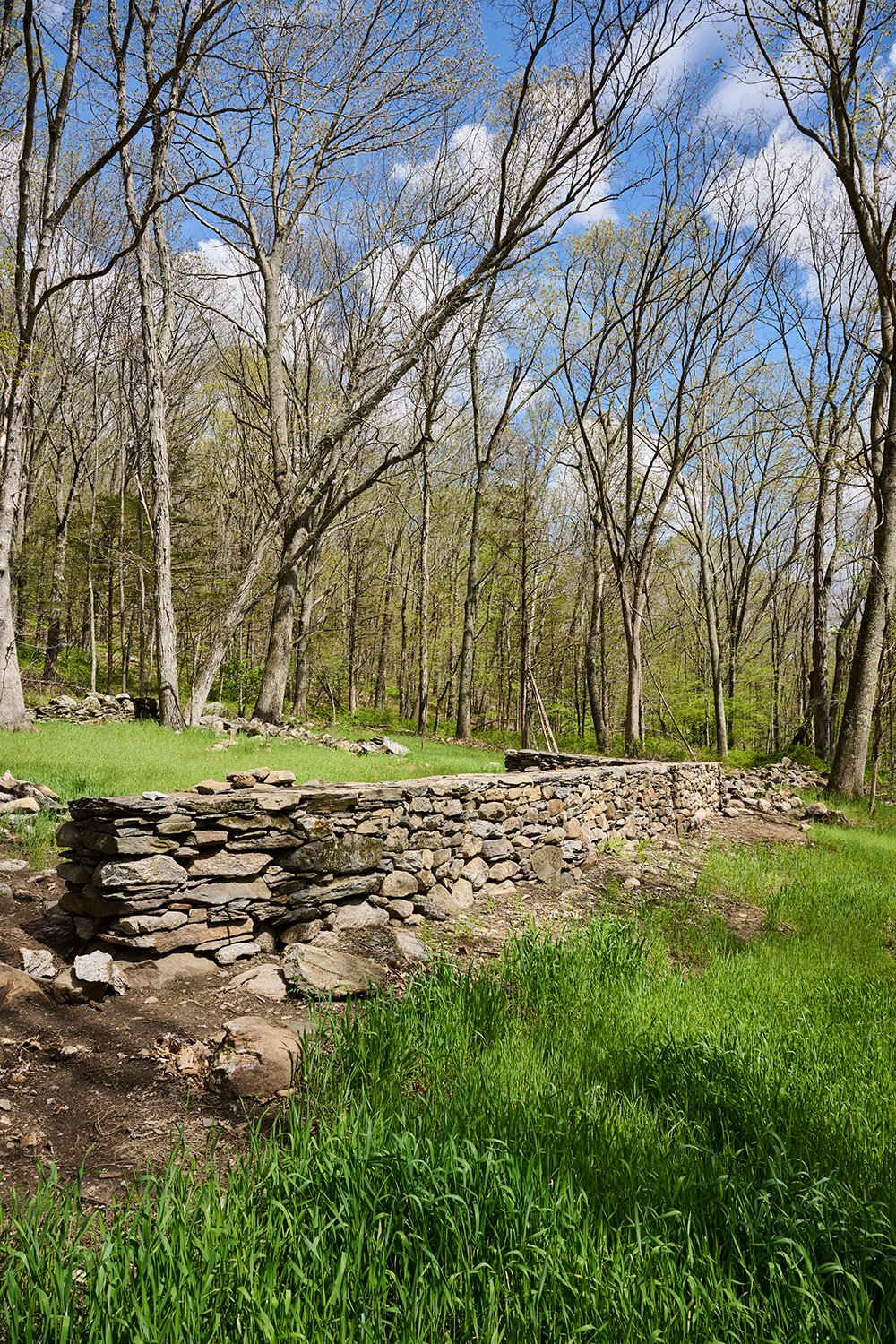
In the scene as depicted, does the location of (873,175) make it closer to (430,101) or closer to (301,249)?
(430,101)

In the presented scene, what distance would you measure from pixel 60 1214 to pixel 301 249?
19.1m

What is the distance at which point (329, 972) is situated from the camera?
3.62 metres

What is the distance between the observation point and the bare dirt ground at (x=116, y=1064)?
2.28 m

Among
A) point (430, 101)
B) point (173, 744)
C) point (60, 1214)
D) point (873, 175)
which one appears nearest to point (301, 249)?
point (430, 101)

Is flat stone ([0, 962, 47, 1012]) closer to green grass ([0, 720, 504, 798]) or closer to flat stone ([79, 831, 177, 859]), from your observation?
flat stone ([79, 831, 177, 859])

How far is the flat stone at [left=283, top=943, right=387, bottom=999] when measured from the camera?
3.52 metres

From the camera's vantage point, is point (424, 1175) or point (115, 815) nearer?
point (424, 1175)

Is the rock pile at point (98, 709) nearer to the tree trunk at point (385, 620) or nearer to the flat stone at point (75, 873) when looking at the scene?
the flat stone at point (75, 873)

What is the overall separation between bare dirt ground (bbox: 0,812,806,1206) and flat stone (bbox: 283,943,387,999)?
0.11m

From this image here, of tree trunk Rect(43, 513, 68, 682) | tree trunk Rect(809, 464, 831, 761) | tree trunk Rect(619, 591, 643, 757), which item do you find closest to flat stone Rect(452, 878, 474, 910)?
tree trunk Rect(619, 591, 643, 757)

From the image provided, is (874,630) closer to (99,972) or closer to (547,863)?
(547,863)

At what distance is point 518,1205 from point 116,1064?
1846 mm

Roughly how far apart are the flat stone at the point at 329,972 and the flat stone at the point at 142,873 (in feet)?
2.56

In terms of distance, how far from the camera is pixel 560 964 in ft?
12.2
